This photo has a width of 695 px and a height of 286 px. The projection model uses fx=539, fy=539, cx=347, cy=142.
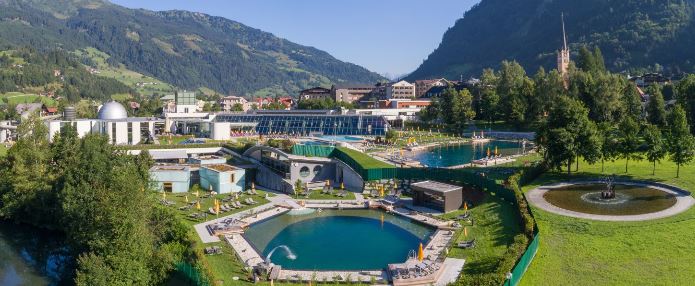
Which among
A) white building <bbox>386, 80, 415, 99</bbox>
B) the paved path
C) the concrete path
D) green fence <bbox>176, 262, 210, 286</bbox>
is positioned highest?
white building <bbox>386, 80, 415, 99</bbox>

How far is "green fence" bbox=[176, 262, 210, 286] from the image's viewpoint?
20125mm

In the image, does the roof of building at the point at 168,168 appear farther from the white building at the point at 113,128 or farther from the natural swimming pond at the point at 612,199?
the natural swimming pond at the point at 612,199

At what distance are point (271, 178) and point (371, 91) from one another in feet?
349

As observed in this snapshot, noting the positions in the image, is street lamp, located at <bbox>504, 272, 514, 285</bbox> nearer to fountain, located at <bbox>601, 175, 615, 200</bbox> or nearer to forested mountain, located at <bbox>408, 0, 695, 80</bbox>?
fountain, located at <bbox>601, 175, 615, 200</bbox>

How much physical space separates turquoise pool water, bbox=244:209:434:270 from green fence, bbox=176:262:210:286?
11.6ft

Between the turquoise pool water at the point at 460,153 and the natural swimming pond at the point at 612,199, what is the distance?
619 inches

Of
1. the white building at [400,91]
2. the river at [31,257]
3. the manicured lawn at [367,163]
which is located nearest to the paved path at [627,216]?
the manicured lawn at [367,163]

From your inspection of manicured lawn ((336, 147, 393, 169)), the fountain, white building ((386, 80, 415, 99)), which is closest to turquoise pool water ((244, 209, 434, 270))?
manicured lawn ((336, 147, 393, 169))

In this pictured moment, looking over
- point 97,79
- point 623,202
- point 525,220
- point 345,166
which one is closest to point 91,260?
point 525,220

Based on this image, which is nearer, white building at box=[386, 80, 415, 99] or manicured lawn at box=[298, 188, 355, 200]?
manicured lawn at box=[298, 188, 355, 200]

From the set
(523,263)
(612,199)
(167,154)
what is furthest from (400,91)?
(523,263)

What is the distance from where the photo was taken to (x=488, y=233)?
81.3 ft

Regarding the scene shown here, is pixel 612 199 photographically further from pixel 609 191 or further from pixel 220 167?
pixel 220 167

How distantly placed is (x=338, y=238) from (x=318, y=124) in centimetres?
4807
